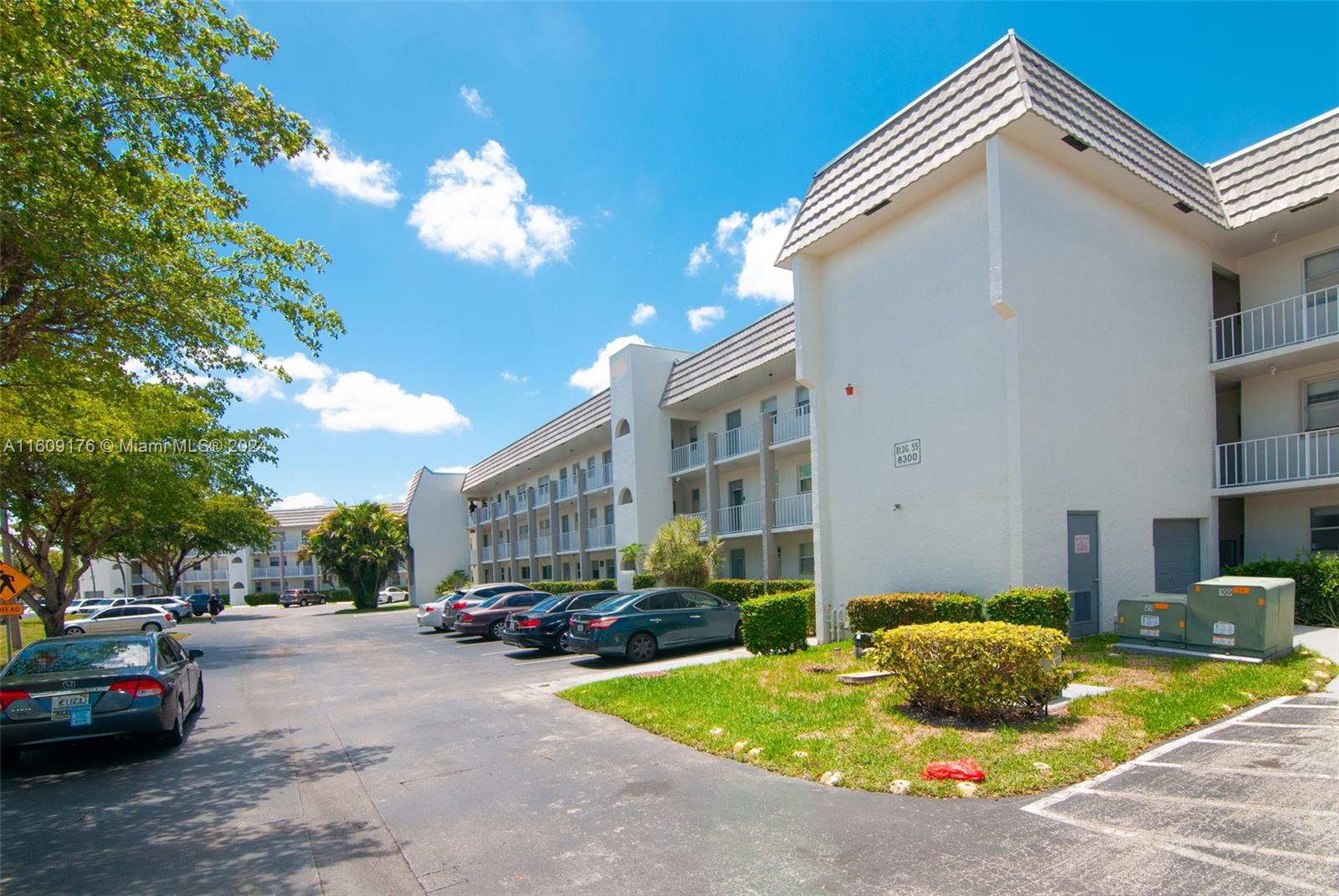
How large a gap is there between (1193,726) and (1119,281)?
948cm

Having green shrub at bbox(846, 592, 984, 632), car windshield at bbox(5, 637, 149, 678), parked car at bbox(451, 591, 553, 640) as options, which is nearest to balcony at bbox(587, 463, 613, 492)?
parked car at bbox(451, 591, 553, 640)

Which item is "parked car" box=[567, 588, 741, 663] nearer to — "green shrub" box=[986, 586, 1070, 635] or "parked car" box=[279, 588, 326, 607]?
"green shrub" box=[986, 586, 1070, 635]

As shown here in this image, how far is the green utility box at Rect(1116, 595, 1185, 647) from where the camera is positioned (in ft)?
33.5

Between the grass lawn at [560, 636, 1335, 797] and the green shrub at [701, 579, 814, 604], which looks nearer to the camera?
the grass lawn at [560, 636, 1335, 797]

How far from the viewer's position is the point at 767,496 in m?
21.8

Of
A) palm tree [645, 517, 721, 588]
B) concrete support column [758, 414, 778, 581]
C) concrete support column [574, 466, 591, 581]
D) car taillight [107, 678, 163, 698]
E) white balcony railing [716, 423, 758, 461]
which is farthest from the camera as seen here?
concrete support column [574, 466, 591, 581]

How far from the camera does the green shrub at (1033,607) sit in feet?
35.1

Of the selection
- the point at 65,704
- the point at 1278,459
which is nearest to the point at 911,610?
the point at 1278,459

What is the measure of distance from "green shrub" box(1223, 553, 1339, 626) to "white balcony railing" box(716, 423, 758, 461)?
13005 millimetres

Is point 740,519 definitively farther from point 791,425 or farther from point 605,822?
point 605,822

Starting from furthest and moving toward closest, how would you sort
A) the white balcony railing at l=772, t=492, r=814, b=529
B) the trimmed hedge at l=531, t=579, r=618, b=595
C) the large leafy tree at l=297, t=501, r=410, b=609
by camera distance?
the large leafy tree at l=297, t=501, r=410, b=609, the trimmed hedge at l=531, t=579, r=618, b=595, the white balcony railing at l=772, t=492, r=814, b=529

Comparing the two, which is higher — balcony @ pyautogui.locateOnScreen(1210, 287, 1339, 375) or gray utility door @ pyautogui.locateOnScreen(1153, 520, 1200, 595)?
balcony @ pyautogui.locateOnScreen(1210, 287, 1339, 375)

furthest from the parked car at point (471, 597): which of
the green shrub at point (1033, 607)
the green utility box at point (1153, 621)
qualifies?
the green utility box at point (1153, 621)

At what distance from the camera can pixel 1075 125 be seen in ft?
39.4
